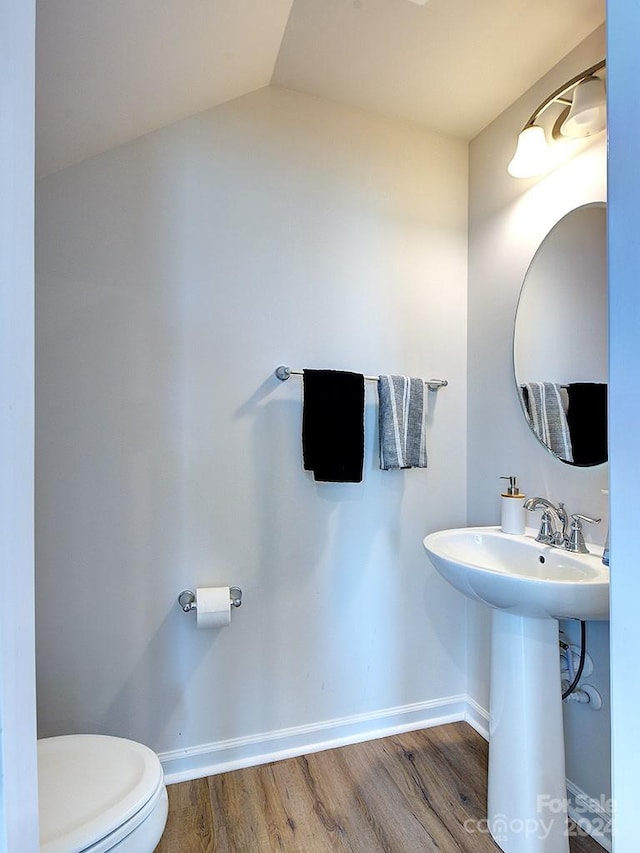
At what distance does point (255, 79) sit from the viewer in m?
1.55

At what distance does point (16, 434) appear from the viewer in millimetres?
501

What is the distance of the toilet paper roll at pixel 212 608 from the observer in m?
1.46

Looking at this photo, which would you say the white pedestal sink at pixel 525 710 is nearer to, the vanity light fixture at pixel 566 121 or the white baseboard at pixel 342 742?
the white baseboard at pixel 342 742

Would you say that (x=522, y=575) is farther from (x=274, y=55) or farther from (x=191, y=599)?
(x=274, y=55)

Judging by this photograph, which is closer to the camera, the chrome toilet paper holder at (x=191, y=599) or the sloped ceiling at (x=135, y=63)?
the sloped ceiling at (x=135, y=63)

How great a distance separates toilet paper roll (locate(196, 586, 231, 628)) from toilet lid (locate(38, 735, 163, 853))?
0.39 metres

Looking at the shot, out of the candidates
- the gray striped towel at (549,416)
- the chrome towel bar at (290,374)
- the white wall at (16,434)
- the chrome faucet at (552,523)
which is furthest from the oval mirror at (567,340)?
the white wall at (16,434)

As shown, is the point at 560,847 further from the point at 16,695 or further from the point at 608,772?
the point at 16,695

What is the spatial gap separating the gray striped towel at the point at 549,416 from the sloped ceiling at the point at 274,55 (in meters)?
1.13

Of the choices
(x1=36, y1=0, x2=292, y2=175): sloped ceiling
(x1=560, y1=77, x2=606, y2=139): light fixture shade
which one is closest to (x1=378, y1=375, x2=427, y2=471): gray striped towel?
(x1=560, y1=77, x2=606, y2=139): light fixture shade

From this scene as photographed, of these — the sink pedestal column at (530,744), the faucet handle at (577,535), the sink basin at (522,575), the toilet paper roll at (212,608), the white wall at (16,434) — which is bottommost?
the sink pedestal column at (530,744)

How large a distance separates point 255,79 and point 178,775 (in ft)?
8.13

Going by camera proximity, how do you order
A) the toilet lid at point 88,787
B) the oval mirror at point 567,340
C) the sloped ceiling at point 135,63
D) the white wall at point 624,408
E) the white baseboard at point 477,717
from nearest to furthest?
the white wall at point 624,408
the toilet lid at point 88,787
the sloped ceiling at point 135,63
the oval mirror at point 567,340
the white baseboard at point 477,717

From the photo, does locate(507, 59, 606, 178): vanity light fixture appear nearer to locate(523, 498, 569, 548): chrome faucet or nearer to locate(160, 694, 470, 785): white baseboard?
locate(523, 498, 569, 548): chrome faucet
